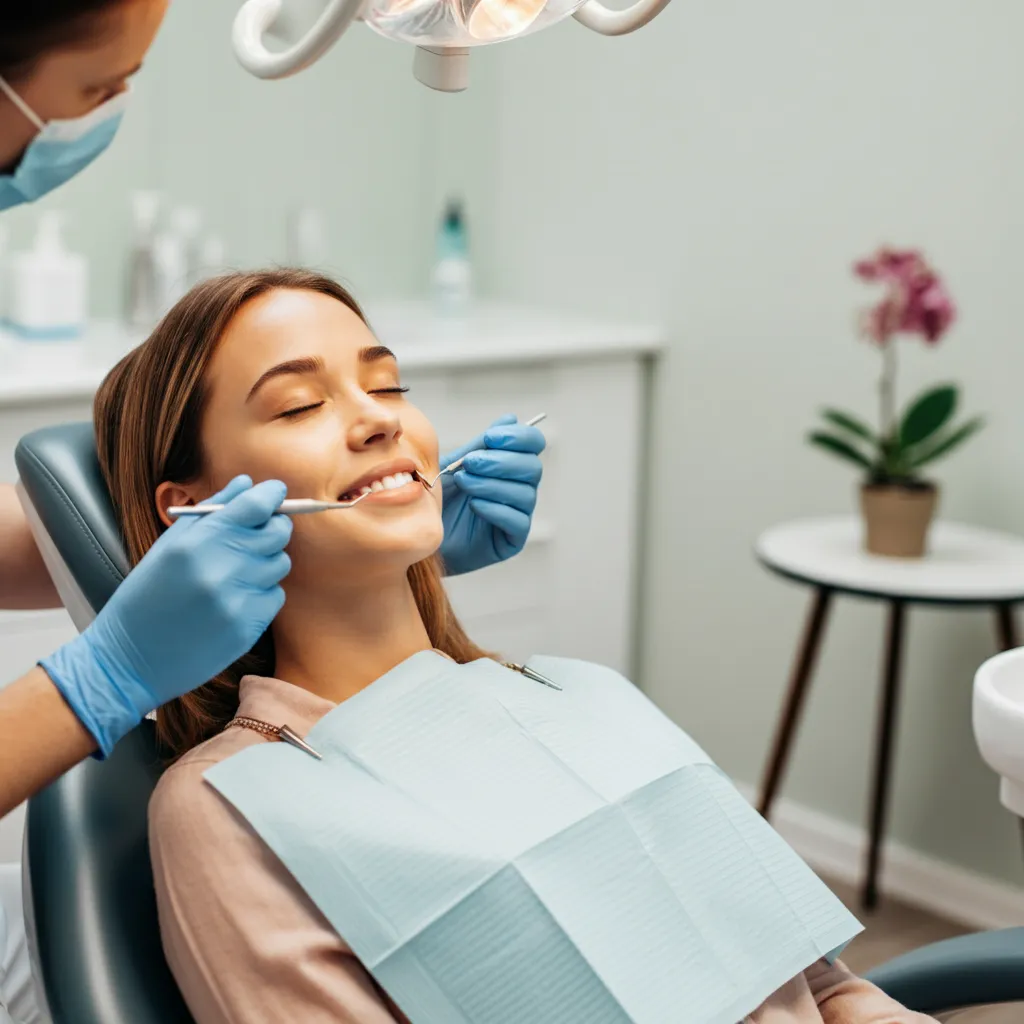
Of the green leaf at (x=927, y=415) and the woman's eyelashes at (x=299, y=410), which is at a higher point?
the woman's eyelashes at (x=299, y=410)

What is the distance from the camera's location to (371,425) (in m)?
1.25

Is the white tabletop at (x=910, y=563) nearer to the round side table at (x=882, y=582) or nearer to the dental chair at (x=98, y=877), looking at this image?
the round side table at (x=882, y=582)

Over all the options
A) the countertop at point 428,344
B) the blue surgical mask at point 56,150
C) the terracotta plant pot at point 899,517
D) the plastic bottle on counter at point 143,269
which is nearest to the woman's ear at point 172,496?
the blue surgical mask at point 56,150

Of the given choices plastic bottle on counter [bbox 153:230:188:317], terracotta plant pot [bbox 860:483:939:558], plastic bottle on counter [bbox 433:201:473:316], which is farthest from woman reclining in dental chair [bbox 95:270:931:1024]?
plastic bottle on counter [bbox 433:201:473:316]

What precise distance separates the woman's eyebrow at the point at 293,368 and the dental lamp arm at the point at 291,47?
32 centimetres

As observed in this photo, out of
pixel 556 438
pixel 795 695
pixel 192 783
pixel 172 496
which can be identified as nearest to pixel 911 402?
pixel 795 695

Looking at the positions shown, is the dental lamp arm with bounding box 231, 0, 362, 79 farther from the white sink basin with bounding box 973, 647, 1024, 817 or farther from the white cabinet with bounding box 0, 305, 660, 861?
the white cabinet with bounding box 0, 305, 660, 861

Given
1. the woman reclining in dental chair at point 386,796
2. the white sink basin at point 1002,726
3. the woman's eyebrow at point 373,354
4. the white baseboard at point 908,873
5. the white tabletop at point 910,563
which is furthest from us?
the white baseboard at point 908,873

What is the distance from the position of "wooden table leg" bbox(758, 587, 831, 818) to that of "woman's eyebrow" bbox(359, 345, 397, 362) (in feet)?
3.96

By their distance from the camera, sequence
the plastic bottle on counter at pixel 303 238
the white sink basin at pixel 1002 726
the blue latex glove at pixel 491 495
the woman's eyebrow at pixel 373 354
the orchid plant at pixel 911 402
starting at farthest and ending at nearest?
the plastic bottle on counter at pixel 303 238
the orchid plant at pixel 911 402
the blue latex glove at pixel 491 495
the woman's eyebrow at pixel 373 354
the white sink basin at pixel 1002 726

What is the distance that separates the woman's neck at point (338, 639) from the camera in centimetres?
128

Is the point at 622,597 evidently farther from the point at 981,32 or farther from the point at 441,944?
the point at 441,944

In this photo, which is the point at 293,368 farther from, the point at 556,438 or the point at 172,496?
the point at 556,438

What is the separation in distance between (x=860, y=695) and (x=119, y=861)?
1.73m
